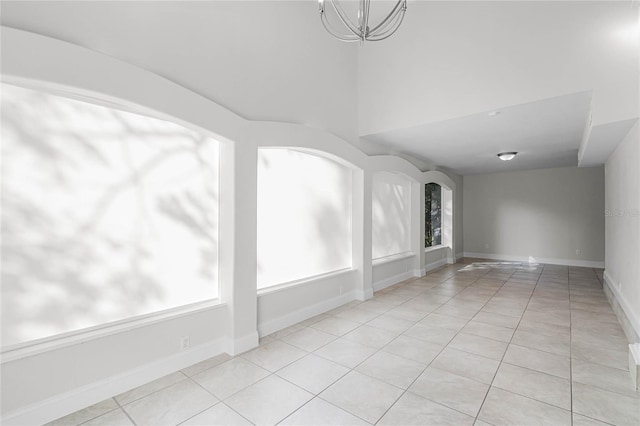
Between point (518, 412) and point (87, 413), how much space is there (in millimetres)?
3069

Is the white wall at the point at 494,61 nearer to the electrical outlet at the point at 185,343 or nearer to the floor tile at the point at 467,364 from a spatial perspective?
the floor tile at the point at 467,364

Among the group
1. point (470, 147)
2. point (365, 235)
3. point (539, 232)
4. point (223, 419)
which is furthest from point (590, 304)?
point (223, 419)

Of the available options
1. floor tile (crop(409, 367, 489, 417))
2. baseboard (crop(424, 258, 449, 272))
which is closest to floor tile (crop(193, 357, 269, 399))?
floor tile (crop(409, 367, 489, 417))

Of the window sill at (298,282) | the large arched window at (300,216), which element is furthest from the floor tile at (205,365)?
the large arched window at (300,216)

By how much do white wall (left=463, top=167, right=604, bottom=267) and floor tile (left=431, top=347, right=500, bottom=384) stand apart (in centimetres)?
737

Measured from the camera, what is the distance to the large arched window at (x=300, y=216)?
364 cm

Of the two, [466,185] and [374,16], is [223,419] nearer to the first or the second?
[374,16]

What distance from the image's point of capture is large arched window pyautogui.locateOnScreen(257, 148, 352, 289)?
143 inches

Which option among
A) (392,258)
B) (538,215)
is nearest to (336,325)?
(392,258)

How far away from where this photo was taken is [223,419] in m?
2.05

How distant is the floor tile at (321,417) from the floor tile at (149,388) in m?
1.11

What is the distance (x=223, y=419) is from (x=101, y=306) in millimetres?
1293

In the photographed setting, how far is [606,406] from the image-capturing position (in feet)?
7.12

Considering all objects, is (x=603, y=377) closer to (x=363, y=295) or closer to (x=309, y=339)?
(x=309, y=339)
